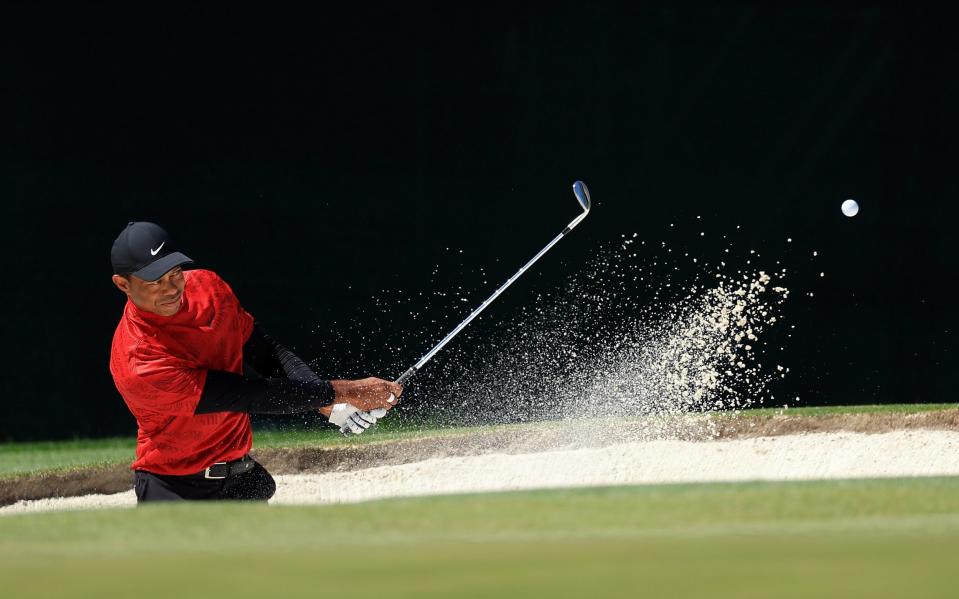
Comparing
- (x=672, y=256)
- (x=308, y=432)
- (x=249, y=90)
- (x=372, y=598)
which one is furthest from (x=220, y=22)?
(x=372, y=598)

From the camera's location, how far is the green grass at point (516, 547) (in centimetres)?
165

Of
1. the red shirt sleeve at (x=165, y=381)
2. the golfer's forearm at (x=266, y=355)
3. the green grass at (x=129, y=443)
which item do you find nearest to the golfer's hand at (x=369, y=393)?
the golfer's forearm at (x=266, y=355)

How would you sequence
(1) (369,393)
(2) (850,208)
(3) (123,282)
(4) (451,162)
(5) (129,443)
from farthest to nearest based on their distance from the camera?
(4) (451,162) < (2) (850,208) < (5) (129,443) < (1) (369,393) < (3) (123,282)

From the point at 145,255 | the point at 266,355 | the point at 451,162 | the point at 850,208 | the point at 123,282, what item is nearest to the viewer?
the point at 145,255

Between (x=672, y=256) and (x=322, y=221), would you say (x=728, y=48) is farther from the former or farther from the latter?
(x=322, y=221)

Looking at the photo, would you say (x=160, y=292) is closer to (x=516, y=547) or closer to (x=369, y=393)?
(x=369, y=393)

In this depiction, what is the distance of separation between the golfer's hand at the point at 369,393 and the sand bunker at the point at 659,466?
3.90 ft

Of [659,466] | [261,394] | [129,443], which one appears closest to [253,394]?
[261,394]

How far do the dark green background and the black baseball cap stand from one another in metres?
2.72

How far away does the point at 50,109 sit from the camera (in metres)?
6.32

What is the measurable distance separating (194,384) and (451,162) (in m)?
3.42

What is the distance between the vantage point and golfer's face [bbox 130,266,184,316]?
3.57 meters

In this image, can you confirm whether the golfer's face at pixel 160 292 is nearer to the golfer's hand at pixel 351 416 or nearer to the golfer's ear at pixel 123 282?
the golfer's ear at pixel 123 282

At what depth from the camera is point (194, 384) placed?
3.53 m
